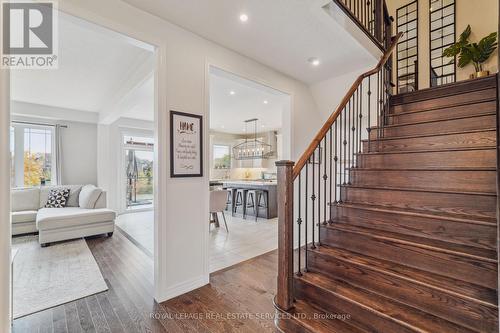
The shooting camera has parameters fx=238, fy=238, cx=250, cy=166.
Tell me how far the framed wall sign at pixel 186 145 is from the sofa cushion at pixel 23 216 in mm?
4003

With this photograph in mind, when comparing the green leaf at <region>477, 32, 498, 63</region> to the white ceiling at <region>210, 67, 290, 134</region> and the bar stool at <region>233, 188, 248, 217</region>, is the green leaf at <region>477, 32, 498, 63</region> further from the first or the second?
the bar stool at <region>233, 188, 248, 217</region>

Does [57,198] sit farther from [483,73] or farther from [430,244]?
[483,73]

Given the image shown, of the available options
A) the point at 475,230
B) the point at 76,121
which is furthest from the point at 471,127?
the point at 76,121

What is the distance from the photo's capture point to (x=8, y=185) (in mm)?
883

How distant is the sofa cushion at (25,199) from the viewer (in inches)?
184

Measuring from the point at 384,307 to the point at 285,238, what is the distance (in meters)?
0.81

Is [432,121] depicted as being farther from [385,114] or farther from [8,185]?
[8,185]

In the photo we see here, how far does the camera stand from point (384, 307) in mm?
1644

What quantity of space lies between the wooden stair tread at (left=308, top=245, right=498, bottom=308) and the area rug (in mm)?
2549

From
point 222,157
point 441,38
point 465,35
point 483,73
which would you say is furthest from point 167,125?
point 222,157

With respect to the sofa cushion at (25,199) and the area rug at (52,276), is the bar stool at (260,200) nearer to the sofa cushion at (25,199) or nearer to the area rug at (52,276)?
the area rug at (52,276)

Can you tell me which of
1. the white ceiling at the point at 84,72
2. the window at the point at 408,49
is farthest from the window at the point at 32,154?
the window at the point at 408,49

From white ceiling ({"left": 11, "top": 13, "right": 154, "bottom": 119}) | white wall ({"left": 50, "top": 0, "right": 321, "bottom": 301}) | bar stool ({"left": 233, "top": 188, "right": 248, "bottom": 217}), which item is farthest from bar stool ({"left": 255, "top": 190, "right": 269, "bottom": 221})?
white wall ({"left": 50, "top": 0, "right": 321, "bottom": 301})

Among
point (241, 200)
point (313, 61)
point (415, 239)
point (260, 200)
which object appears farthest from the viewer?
point (241, 200)
